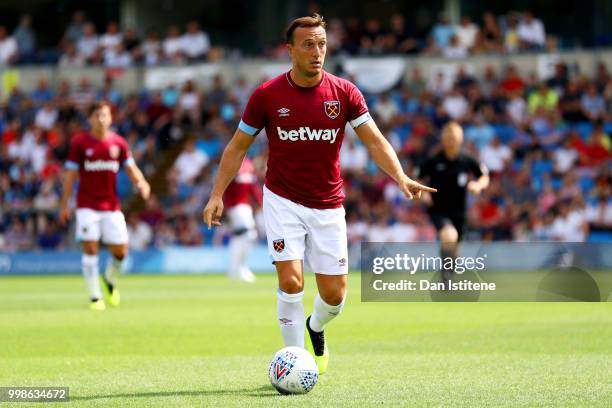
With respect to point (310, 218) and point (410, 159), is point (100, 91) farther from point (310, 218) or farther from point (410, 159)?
point (310, 218)

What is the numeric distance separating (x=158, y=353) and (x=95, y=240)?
595 centimetres

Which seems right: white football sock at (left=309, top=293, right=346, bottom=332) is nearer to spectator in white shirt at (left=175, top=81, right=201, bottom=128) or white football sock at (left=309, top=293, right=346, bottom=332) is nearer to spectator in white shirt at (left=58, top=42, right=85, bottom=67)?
spectator in white shirt at (left=175, top=81, right=201, bottom=128)

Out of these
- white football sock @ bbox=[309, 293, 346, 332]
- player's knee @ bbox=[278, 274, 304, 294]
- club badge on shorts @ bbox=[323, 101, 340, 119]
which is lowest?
white football sock @ bbox=[309, 293, 346, 332]

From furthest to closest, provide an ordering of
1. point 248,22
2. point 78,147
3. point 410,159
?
point 248,22 → point 410,159 → point 78,147

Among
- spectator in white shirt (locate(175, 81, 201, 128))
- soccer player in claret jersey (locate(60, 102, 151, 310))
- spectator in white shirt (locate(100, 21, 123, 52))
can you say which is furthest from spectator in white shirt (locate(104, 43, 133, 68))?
soccer player in claret jersey (locate(60, 102, 151, 310))

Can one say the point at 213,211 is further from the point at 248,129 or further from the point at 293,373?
the point at 293,373

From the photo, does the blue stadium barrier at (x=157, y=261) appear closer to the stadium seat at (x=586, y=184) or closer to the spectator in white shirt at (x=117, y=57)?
the stadium seat at (x=586, y=184)

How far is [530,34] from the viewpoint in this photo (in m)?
33.3

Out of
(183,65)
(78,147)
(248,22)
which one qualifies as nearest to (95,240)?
(78,147)

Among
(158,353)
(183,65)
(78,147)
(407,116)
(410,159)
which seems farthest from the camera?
(183,65)

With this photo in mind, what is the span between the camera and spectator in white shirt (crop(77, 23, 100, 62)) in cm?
3725

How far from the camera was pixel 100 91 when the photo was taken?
36.2m

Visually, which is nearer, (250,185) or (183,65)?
(250,185)

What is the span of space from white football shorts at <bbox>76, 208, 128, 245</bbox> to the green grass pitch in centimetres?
118
